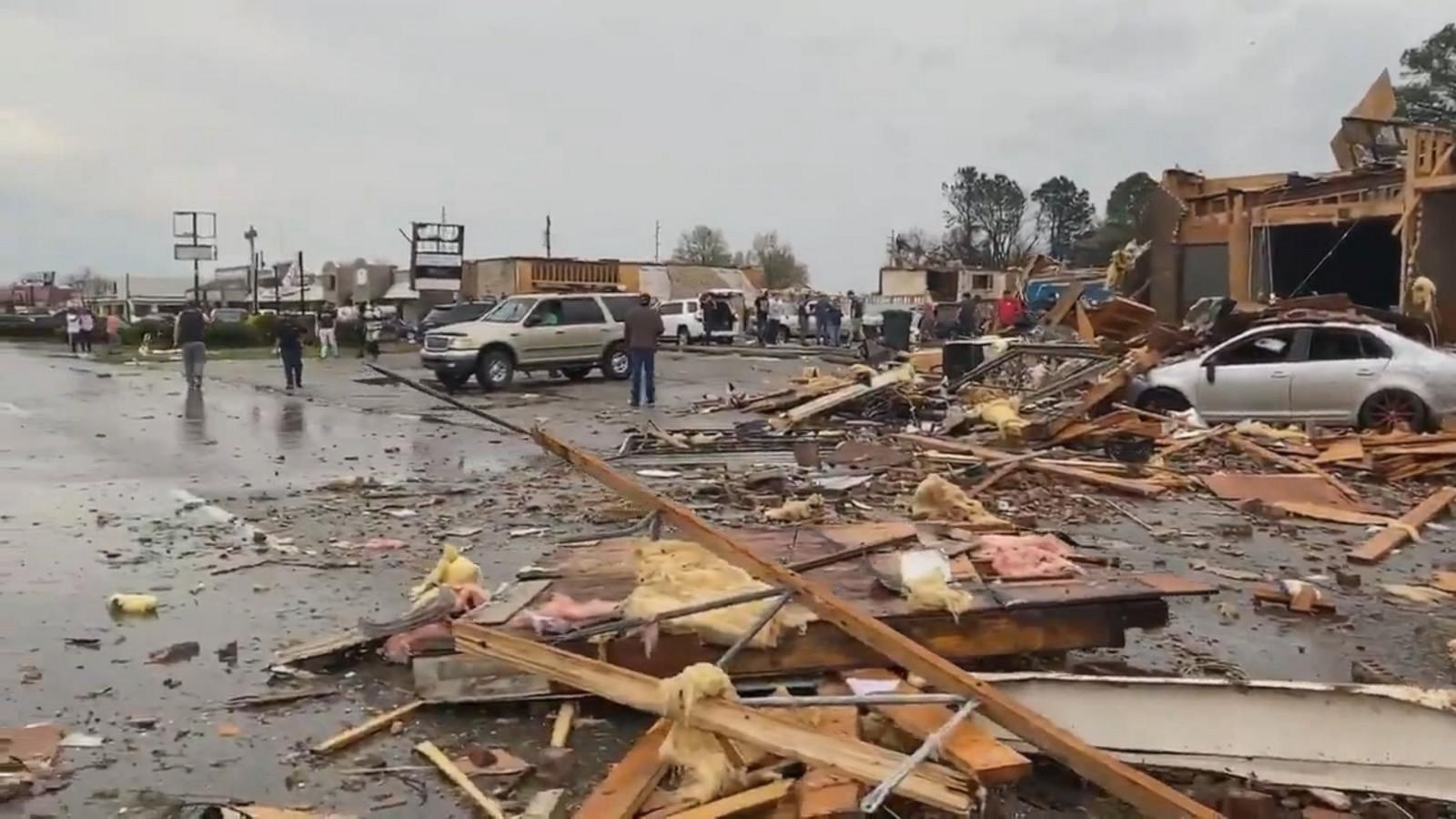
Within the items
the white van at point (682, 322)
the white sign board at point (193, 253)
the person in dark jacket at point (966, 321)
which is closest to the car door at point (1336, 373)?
the person in dark jacket at point (966, 321)

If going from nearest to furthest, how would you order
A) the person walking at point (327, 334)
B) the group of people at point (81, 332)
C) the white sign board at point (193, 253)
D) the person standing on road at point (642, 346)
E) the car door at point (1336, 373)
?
1. the car door at point (1336, 373)
2. the person standing on road at point (642, 346)
3. the person walking at point (327, 334)
4. the group of people at point (81, 332)
5. the white sign board at point (193, 253)

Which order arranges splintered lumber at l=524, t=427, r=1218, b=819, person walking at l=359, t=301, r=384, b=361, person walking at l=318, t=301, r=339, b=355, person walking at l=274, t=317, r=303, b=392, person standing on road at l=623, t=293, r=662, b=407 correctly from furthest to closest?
person walking at l=359, t=301, r=384, b=361
person walking at l=318, t=301, r=339, b=355
person walking at l=274, t=317, r=303, b=392
person standing on road at l=623, t=293, r=662, b=407
splintered lumber at l=524, t=427, r=1218, b=819

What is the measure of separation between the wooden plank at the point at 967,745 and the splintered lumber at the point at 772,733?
84 millimetres

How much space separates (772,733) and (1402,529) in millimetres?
7346

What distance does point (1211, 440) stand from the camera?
13.9 metres

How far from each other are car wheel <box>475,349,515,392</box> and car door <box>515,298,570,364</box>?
288 millimetres

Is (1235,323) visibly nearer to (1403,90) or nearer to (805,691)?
(805,691)

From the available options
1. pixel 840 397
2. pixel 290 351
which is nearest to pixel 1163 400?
pixel 840 397

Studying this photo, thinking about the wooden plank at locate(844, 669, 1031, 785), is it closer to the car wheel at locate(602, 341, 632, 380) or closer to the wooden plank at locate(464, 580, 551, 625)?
the wooden plank at locate(464, 580, 551, 625)

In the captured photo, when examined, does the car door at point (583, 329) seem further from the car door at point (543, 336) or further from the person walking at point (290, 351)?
the person walking at point (290, 351)

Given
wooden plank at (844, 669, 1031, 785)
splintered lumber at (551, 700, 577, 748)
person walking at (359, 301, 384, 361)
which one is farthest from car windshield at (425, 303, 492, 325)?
wooden plank at (844, 669, 1031, 785)

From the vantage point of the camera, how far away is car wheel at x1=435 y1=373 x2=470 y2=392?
81.1 feet

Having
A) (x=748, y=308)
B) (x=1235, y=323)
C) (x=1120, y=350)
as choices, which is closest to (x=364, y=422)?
(x=1120, y=350)

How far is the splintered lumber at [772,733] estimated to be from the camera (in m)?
4.06
